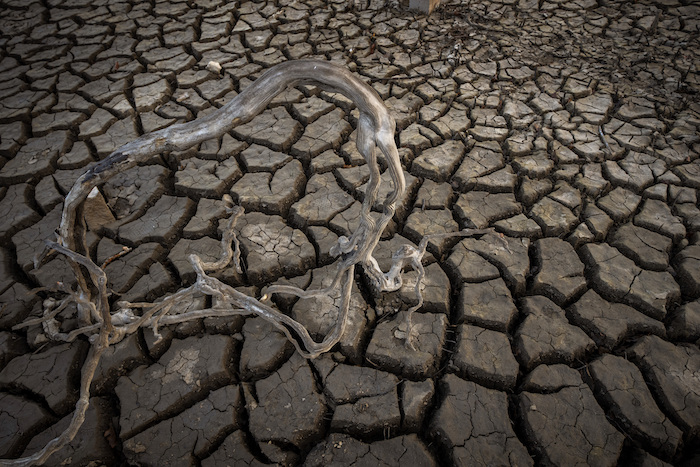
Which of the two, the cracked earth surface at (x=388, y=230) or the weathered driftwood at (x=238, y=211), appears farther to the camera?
the cracked earth surface at (x=388, y=230)

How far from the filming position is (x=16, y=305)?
1997 mm

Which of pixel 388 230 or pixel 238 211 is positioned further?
pixel 388 230

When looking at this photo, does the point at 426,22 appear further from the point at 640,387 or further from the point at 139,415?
the point at 139,415

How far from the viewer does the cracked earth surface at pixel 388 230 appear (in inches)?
65.4

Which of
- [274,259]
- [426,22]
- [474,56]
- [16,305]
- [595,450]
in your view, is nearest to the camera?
[595,450]

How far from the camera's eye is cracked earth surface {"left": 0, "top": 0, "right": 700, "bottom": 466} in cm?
166

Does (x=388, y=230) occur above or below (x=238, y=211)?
below

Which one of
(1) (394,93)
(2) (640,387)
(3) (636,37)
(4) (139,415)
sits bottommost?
(4) (139,415)

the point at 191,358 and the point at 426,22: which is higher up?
the point at 426,22

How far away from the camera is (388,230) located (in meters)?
2.36

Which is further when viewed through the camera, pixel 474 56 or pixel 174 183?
pixel 474 56

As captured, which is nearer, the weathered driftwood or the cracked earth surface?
the weathered driftwood

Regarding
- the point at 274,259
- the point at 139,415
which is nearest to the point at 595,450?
the point at 274,259

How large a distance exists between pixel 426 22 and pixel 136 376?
3755 mm
